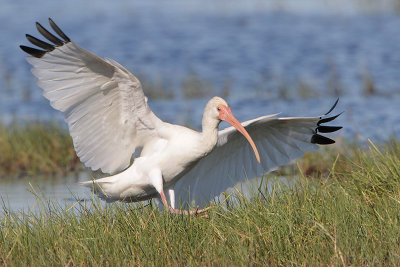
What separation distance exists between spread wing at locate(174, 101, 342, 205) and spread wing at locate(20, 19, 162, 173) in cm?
75

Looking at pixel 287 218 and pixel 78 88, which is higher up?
pixel 78 88

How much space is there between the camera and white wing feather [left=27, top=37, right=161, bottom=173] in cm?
597

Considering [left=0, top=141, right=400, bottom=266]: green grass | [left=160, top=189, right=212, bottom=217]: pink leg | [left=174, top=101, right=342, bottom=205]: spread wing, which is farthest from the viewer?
[left=174, top=101, right=342, bottom=205]: spread wing

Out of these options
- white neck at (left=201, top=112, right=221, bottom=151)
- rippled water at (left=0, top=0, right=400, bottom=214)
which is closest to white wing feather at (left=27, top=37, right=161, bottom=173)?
white neck at (left=201, top=112, right=221, bottom=151)

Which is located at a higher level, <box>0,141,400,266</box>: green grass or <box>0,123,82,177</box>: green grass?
<box>0,141,400,266</box>: green grass

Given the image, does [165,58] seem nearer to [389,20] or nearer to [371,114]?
[371,114]

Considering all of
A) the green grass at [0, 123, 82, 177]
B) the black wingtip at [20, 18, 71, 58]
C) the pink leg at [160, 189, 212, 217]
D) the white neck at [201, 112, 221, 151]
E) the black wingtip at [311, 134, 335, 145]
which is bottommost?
the green grass at [0, 123, 82, 177]

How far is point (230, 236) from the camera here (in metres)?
4.95

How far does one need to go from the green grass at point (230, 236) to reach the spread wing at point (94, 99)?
98cm

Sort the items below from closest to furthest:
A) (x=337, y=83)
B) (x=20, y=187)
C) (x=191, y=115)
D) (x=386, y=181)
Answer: (x=386, y=181) → (x=20, y=187) → (x=191, y=115) → (x=337, y=83)

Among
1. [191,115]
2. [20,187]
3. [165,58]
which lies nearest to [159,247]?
[20,187]

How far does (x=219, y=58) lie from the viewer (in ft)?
65.1

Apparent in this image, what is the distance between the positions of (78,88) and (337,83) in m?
11.0

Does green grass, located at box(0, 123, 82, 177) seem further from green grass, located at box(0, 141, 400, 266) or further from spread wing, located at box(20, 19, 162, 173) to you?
green grass, located at box(0, 141, 400, 266)
